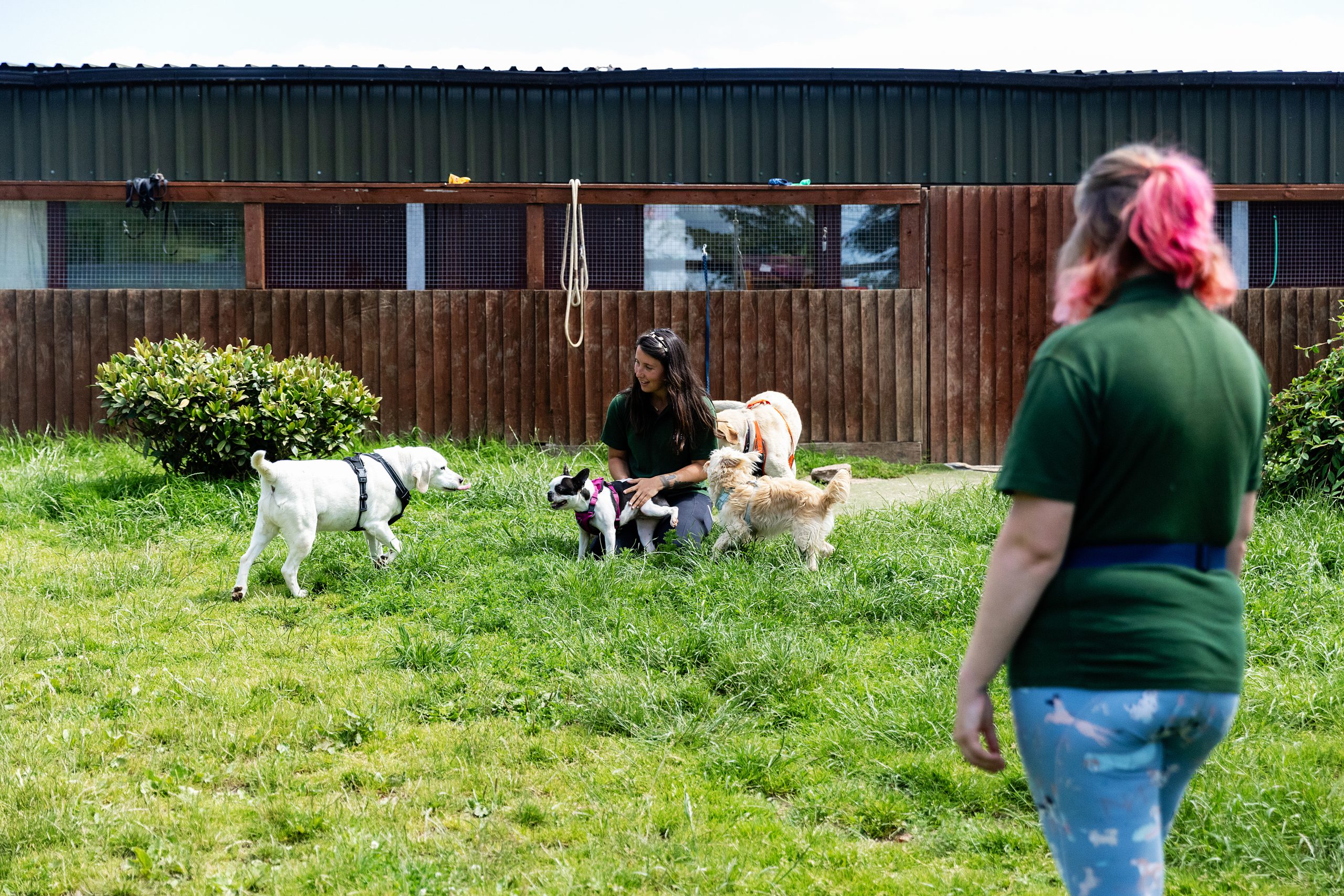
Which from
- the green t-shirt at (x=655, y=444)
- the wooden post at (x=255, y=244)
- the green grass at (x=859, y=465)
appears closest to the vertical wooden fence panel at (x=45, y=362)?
the wooden post at (x=255, y=244)

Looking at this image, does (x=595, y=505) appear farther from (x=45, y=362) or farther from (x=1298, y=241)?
(x=1298, y=241)

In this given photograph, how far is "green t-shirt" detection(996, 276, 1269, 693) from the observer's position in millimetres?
1722

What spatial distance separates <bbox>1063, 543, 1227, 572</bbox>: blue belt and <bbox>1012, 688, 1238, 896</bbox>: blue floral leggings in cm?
19

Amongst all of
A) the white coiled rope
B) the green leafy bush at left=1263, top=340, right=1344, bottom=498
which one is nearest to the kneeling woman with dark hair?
the white coiled rope

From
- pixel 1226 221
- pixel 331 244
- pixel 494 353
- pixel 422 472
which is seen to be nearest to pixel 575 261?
pixel 494 353

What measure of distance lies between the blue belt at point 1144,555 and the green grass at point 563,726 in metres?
1.45

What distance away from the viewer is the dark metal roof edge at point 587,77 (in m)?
11.9

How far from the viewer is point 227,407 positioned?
25.1 ft

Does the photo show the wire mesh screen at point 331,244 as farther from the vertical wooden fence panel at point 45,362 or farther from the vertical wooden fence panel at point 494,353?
the vertical wooden fence panel at point 45,362

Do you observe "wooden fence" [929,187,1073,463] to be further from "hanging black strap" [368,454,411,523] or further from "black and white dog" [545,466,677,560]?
"hanging black strap" [368,454,411,523]

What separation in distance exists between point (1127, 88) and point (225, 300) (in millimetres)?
9448

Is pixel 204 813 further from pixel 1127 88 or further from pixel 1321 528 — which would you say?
pixel 1127 88

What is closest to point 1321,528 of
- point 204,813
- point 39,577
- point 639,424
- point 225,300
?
point 639,424

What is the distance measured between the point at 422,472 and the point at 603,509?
0.97 m
